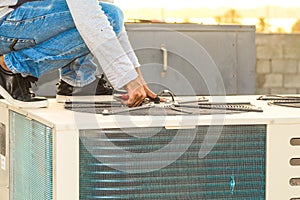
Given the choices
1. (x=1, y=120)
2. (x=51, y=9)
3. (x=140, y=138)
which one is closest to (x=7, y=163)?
(x=1, y=120)

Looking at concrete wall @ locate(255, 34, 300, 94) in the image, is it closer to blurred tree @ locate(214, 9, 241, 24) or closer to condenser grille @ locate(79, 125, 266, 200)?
blurred tree @ locate(214, 9, 241, 24)

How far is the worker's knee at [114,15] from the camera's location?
2018 mm

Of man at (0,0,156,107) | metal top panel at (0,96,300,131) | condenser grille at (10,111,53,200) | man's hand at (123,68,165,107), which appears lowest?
condenser grille at (10,111,53,200)

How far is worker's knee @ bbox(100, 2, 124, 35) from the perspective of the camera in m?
2.02

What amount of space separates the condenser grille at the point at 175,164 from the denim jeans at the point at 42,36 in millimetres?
439

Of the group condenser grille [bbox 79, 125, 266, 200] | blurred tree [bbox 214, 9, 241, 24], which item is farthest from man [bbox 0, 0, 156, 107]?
blurred tree [bbox 214, 9, 241, 24]

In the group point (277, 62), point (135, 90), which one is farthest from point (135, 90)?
point (277, 62)

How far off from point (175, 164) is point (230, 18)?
11.6 ft

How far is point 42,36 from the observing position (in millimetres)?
1979

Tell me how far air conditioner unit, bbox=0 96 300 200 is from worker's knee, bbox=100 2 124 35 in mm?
365

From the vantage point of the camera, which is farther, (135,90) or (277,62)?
(277,62)

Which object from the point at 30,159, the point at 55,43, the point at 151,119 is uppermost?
the point at 55,43

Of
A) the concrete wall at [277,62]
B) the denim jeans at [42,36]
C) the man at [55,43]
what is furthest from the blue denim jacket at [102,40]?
the concrete wall at [277,62]

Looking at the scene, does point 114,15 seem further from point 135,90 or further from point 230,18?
point 230,18
